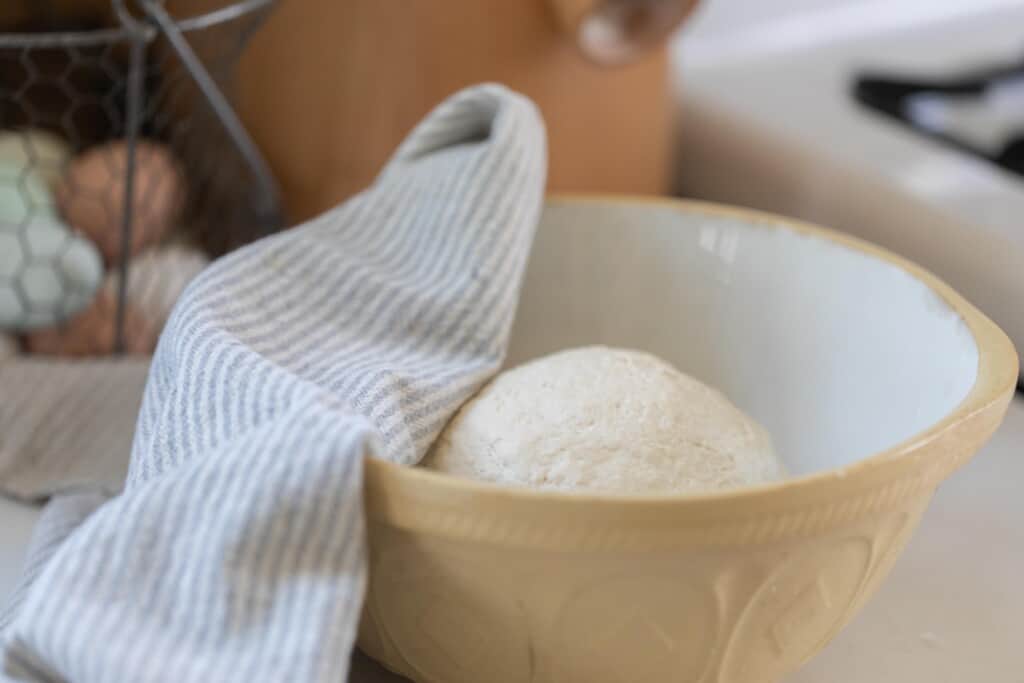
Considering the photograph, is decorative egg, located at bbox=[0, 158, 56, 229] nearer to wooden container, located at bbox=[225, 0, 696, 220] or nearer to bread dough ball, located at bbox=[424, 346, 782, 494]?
wooden container, located at bbox=[225, 0, 696, 220]

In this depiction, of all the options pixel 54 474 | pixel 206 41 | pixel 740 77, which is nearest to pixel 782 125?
pixel 740 77

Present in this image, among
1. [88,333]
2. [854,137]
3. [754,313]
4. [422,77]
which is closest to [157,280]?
[88,333]

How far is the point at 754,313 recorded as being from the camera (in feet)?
1.80

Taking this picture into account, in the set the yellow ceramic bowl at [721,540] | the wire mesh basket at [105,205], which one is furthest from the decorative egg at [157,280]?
the yellow ceramic bowl at [721,540]

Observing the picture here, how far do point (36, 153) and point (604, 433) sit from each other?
43 centimetres

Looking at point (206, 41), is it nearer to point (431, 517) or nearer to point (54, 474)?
point (54, 474)

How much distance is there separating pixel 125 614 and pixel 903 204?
0.50 meters

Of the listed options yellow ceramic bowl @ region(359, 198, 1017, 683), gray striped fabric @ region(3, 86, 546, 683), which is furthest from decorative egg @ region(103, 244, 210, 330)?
yellow ceramic bowl @ region(359, 198, 1017, 683)

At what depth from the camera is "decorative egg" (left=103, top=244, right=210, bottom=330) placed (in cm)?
66

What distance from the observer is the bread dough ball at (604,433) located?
15.6 inches

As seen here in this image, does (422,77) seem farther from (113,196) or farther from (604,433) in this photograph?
(604,433)

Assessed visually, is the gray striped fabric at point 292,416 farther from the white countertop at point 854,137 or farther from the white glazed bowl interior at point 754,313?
the white countertop at point 854,137

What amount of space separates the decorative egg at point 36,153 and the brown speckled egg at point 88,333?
0.08 meters

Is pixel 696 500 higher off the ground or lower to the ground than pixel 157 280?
higher
